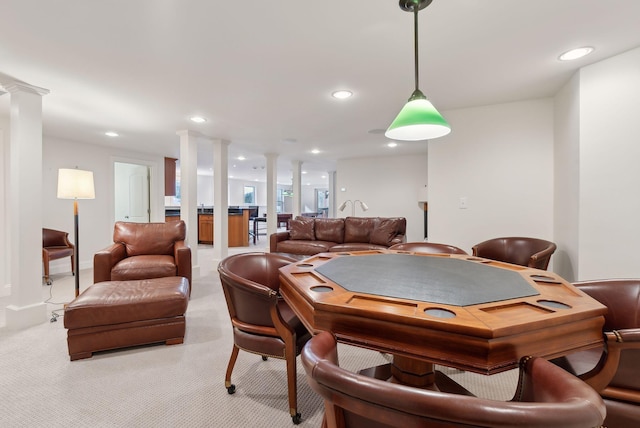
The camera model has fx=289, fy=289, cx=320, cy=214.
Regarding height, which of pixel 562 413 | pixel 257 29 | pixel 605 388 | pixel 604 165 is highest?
pixel 257 29

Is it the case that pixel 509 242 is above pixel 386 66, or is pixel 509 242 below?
below

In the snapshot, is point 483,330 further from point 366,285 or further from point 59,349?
point 59,349

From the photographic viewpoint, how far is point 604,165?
7.44 ft

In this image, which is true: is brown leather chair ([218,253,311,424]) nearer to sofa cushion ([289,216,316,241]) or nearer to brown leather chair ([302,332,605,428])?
brown leather chair ([302,332,605,428])

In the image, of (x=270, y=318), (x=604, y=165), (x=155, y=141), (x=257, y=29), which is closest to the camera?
(x=270, y=318)

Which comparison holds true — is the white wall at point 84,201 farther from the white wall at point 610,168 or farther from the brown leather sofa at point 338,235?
the white wall at point 610,168

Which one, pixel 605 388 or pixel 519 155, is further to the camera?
pixel 519 155

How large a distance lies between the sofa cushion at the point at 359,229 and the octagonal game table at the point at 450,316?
11.6 ft

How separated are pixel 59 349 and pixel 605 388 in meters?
3.36

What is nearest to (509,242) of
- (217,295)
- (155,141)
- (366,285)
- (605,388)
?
(605,388)

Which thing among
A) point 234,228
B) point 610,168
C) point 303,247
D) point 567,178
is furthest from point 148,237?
point 610,168

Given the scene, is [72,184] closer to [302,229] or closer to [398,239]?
Answer: [302,229]

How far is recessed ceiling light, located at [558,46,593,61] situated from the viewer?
2.09 metres

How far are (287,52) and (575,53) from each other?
2.14 metres
